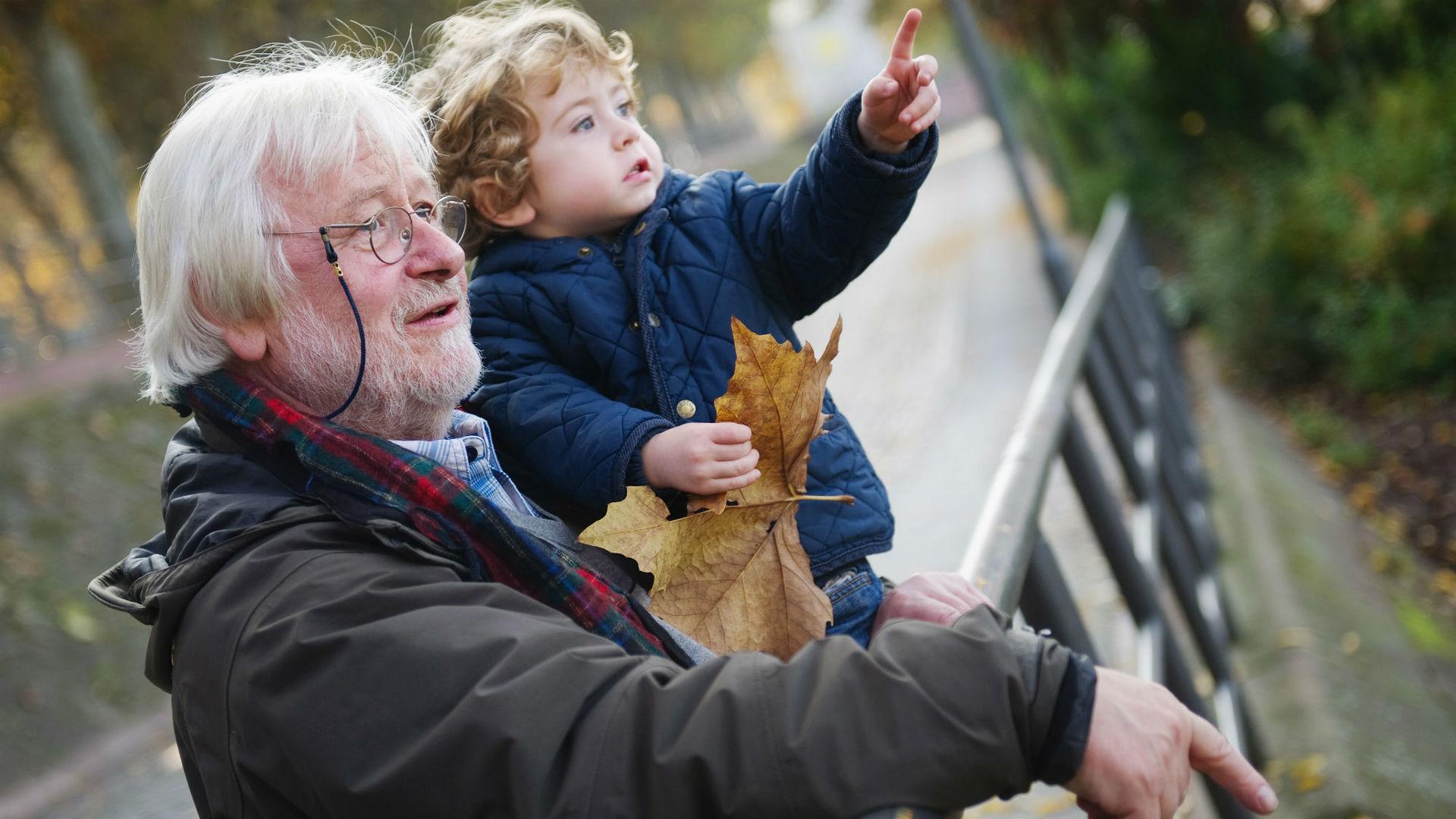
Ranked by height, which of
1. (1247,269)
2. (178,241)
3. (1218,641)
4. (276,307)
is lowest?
(1247,269)

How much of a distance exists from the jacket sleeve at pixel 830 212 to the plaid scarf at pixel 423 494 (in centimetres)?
73

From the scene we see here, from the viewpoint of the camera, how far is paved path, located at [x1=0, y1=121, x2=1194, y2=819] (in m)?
5.68

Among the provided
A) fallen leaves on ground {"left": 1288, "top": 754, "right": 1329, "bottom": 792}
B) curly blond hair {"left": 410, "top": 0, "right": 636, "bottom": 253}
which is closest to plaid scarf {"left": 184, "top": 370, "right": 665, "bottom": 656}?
curly blond hair {"left": 410, "top": 0, "right": 636, "bottom": 253}

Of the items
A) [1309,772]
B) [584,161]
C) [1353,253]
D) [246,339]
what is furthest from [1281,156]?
[246,339]

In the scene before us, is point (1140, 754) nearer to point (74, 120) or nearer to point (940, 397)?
point (940, 397)

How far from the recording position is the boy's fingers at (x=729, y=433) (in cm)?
173

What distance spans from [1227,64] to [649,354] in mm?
11071

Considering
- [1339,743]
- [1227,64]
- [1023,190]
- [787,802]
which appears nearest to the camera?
[787,802]

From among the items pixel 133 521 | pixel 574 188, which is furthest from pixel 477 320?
pixel 133 521

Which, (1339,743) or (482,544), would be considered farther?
(1339,743)

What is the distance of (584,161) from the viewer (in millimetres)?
2160

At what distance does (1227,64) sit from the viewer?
38.3 feet

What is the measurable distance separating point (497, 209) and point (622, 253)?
0.23 metres

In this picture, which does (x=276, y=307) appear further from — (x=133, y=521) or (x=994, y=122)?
(x=133, y=521)
